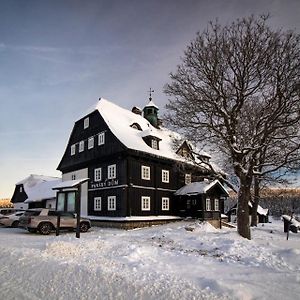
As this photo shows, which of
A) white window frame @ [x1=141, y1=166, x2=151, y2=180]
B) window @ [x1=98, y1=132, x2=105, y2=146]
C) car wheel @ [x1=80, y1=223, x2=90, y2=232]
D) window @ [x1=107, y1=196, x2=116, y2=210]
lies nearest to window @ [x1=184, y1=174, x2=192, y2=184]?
white window frame @ [x1=141, y1=166, x2=151, y2=180]

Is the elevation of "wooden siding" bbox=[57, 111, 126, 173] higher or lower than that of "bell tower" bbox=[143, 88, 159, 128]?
lower

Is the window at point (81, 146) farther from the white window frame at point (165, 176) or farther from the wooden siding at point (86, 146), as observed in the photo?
the white window frame at point (165, 176)

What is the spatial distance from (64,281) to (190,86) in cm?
1478

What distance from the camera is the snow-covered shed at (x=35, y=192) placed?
1597 inches

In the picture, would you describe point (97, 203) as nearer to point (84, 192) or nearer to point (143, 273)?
point (84, 192)

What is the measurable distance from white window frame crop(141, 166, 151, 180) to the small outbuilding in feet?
16.1

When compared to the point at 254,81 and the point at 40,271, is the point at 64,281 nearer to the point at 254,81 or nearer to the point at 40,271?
the point at 40,271

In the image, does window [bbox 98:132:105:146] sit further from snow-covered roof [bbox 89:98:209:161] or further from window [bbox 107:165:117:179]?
window [bbox 107:165:117:179]

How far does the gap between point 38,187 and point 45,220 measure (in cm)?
2680

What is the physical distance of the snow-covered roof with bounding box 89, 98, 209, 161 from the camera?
2901 centimetres

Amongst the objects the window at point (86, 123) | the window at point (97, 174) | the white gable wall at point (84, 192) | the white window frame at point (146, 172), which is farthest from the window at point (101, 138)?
the white window frame at point (146, 172)

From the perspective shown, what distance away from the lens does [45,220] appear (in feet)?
69.3

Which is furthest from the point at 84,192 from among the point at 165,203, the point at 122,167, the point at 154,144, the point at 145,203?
the point at 154,144

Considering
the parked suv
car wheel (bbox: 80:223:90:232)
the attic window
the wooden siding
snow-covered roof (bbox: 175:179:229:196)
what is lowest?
car wheel (bbox: 80:223:90:232)
